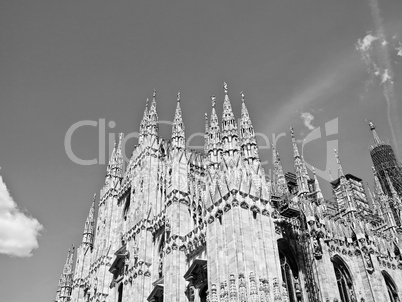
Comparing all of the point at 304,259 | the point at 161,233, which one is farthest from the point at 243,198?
the point at 161,233

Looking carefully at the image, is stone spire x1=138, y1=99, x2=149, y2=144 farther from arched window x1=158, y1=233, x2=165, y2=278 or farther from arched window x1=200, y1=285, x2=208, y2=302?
arched window x1=200, y1=285, x2=208, y2=302

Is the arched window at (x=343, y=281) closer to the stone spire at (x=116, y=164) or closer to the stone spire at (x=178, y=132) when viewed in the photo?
the stone spire at (x=178, y=132)

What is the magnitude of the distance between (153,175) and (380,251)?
21.5 metres

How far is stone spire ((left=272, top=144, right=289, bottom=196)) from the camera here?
39406 mm

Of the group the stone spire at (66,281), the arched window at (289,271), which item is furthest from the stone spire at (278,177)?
the stone spire at (66,281)

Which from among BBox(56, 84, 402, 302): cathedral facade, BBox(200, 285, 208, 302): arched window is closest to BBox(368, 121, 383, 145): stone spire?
BBox(56, 84, 402, 302): cathedral facade

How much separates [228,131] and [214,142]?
3.59 m

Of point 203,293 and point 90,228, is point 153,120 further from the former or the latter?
point 203,293

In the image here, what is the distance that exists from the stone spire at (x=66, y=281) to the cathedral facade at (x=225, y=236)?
0.66 metres

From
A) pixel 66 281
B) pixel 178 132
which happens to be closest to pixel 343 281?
pixel 178 132

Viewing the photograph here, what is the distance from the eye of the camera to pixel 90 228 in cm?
5303

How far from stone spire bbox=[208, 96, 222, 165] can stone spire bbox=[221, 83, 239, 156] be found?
1951mm

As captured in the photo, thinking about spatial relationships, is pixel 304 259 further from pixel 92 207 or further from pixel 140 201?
pixel 92 207

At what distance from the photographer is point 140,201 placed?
1554 inches
